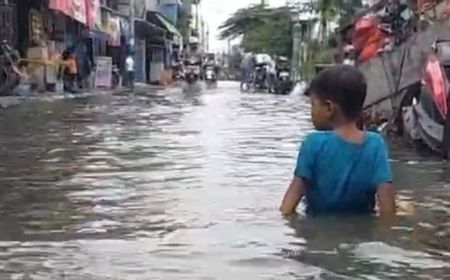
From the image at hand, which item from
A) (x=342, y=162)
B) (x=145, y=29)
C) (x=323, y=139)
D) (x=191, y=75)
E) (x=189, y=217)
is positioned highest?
(x=323, y=139)

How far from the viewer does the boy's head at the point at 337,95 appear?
5.58 m

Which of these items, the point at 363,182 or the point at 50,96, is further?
the point at 50,96

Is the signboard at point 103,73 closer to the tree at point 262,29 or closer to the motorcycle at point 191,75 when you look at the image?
the motorcycle at point 191,75

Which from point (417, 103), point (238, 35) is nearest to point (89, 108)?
point (417, 103)

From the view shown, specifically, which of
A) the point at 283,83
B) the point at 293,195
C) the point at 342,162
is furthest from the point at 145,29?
the point at 342,162

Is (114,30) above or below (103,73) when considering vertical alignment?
above

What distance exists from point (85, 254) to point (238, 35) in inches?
3474

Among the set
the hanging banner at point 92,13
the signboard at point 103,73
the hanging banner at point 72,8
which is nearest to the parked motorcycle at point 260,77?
the signboard at point 103,73

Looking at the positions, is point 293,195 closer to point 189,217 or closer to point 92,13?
point 189,217

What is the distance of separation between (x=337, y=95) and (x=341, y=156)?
0.33 metres

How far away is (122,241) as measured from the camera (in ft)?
21.1

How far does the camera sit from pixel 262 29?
8369 cm

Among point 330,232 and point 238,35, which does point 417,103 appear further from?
point 238,35

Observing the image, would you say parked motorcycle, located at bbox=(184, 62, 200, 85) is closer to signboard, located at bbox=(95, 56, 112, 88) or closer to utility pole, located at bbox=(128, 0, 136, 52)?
utility pole, located at bbox=(128, 0, 136, 52)
